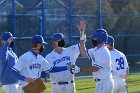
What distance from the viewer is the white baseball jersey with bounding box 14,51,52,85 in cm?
962

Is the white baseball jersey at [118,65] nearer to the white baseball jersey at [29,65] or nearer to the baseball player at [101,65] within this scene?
the baseball player at [101,65]

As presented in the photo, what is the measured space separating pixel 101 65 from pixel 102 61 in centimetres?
9

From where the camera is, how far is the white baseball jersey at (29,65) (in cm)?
962

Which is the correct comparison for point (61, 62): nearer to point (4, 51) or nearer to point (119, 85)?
point (4, 51)

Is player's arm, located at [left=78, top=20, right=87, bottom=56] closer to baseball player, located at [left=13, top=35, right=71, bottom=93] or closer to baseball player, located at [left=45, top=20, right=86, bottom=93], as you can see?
baseball player, located at [left=45, top=20, right=86, bottom=93]

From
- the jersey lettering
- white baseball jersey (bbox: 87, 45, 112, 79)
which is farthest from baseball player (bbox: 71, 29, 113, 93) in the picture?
the jersey lettering

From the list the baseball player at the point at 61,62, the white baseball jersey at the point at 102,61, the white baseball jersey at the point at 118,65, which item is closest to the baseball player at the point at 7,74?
the baseball player at the point at 61,62

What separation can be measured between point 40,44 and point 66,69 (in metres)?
1.13

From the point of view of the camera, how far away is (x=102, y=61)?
991 cm

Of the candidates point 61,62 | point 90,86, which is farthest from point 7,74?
point 90,86

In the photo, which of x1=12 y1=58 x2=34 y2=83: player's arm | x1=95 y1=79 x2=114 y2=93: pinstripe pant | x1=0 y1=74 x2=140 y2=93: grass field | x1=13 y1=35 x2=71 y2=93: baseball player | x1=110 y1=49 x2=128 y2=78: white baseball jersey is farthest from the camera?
x1=0 y1=74 x2=140 y2=93: grass field

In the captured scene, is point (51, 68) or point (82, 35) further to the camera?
point (82, 35)

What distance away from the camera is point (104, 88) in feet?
33.2

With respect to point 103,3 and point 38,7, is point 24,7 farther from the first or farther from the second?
point 103,3
